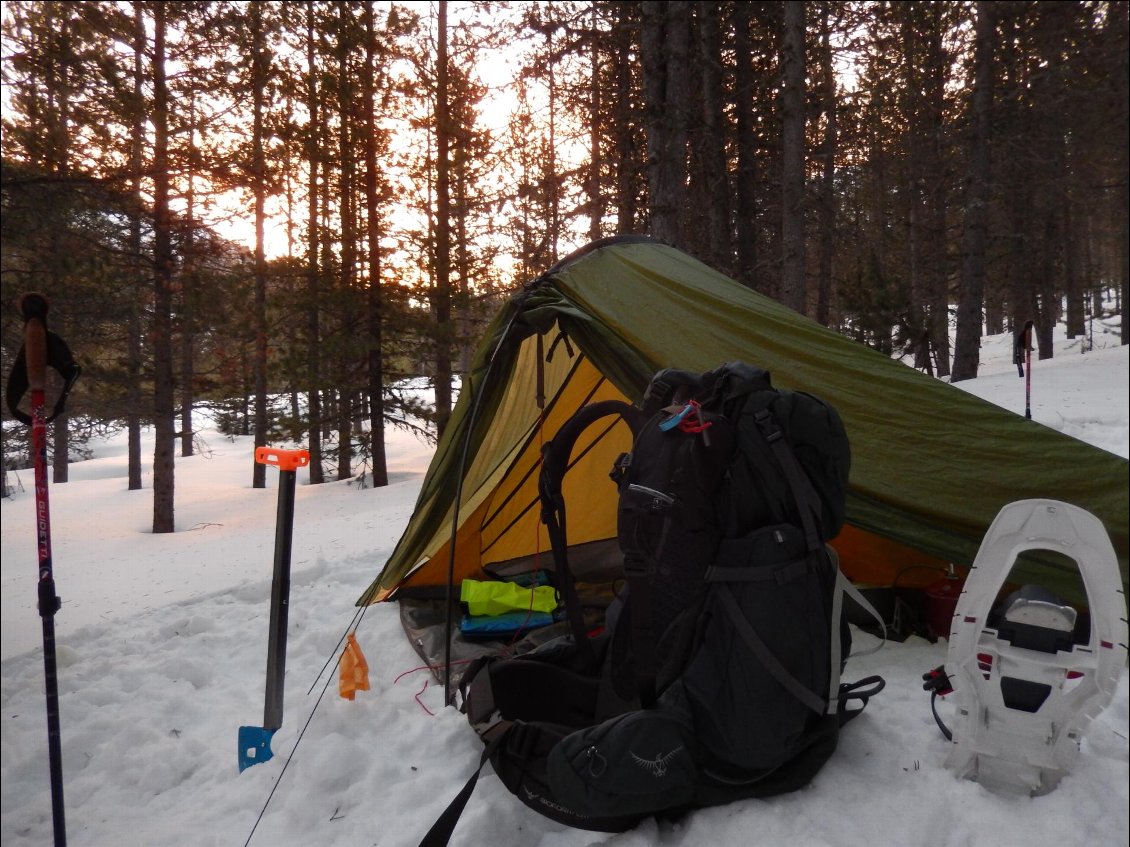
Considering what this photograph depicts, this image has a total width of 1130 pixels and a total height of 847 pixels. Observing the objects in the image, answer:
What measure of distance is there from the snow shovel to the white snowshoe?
2.22m

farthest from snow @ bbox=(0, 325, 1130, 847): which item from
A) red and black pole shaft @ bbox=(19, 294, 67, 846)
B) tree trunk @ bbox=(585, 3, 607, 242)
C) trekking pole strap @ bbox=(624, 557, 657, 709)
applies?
tree trunk @ bbox=(585, 3, 607, 242)

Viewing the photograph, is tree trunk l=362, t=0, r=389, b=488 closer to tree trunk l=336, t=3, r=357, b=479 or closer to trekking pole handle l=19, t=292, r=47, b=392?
tree trunk l=336, t=3, r=357, b=479

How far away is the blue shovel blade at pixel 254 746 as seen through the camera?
247cm

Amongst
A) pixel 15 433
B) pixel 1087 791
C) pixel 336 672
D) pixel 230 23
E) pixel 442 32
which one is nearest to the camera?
pixel 15 433

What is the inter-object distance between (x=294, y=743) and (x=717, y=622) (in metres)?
1.76

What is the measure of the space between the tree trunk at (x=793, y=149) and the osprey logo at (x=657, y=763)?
6.20m

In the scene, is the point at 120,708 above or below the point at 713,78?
below

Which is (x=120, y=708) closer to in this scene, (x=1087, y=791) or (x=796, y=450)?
(x=796, y=450)

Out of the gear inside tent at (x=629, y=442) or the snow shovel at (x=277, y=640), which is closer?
the snow shovel at (x=277, y=640)

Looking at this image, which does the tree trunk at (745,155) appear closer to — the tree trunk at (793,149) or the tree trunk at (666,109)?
the tree trunk at (793,149)

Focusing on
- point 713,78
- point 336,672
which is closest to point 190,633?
point 336,672

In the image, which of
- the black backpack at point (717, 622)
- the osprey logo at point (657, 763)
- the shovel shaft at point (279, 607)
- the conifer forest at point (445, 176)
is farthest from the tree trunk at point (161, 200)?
the osprey logo at point (657, 763)

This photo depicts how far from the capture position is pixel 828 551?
2207mm

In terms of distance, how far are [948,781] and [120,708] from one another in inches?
127
